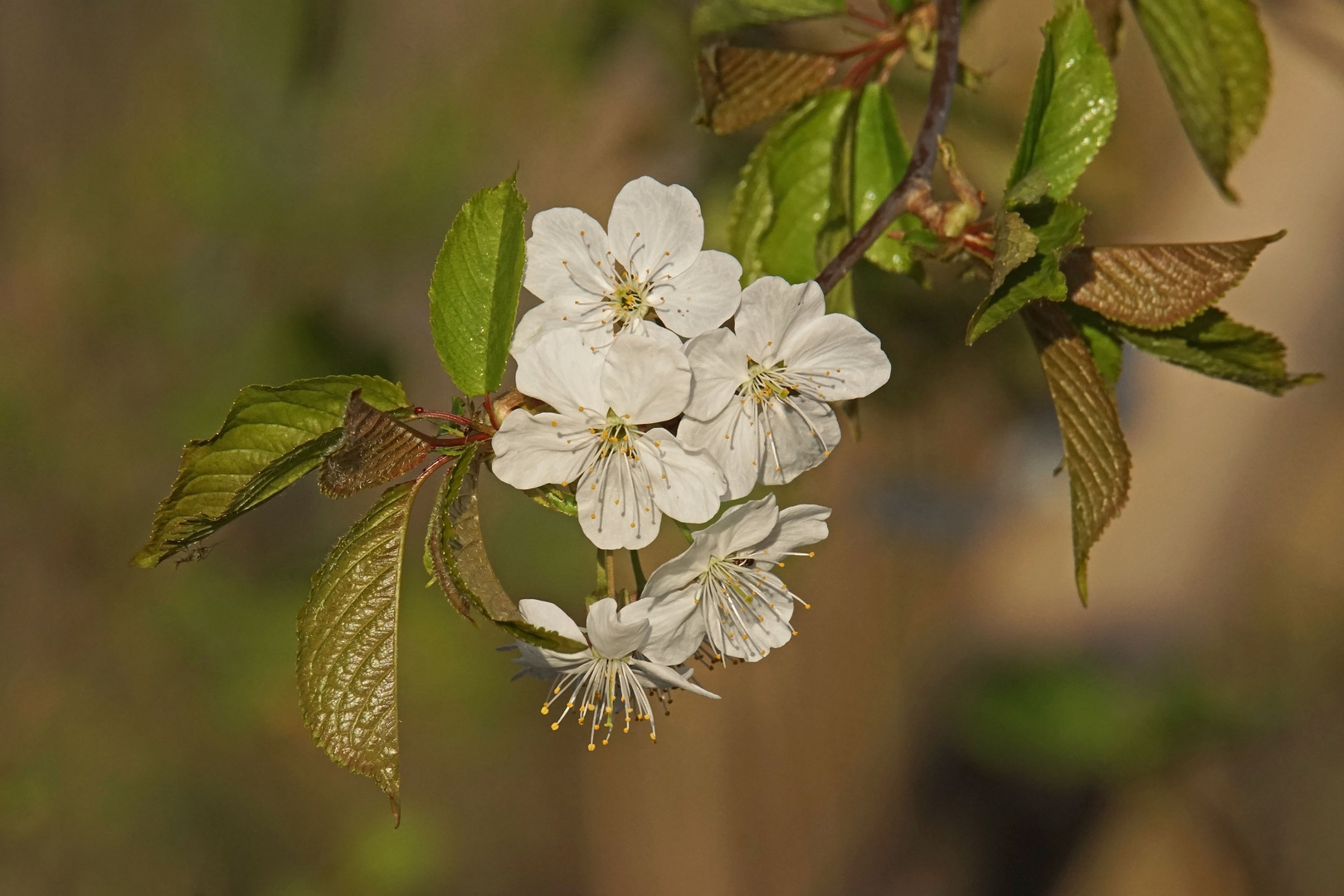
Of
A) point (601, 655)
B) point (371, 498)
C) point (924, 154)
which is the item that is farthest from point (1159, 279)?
point (371, 498)

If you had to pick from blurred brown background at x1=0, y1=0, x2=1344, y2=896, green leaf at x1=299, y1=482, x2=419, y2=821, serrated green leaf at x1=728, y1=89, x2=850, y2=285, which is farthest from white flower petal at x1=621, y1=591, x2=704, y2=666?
blurred brown background at x1=0, y1=0, x2=1344, y2=896

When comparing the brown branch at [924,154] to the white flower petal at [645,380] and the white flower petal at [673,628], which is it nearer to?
the white flower petal at [645,380]

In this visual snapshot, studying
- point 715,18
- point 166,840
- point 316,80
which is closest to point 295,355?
point 316,80

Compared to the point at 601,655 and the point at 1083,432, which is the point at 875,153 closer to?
the point at 1083,432

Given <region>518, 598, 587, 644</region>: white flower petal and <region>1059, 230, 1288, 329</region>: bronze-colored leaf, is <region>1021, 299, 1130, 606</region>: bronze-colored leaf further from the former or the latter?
<region>518, 598, 587, 644</region>: white flower petal

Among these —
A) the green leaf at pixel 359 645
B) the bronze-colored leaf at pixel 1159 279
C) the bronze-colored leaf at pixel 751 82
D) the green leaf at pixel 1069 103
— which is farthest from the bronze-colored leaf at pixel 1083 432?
the green leaf at pixel 359 645
